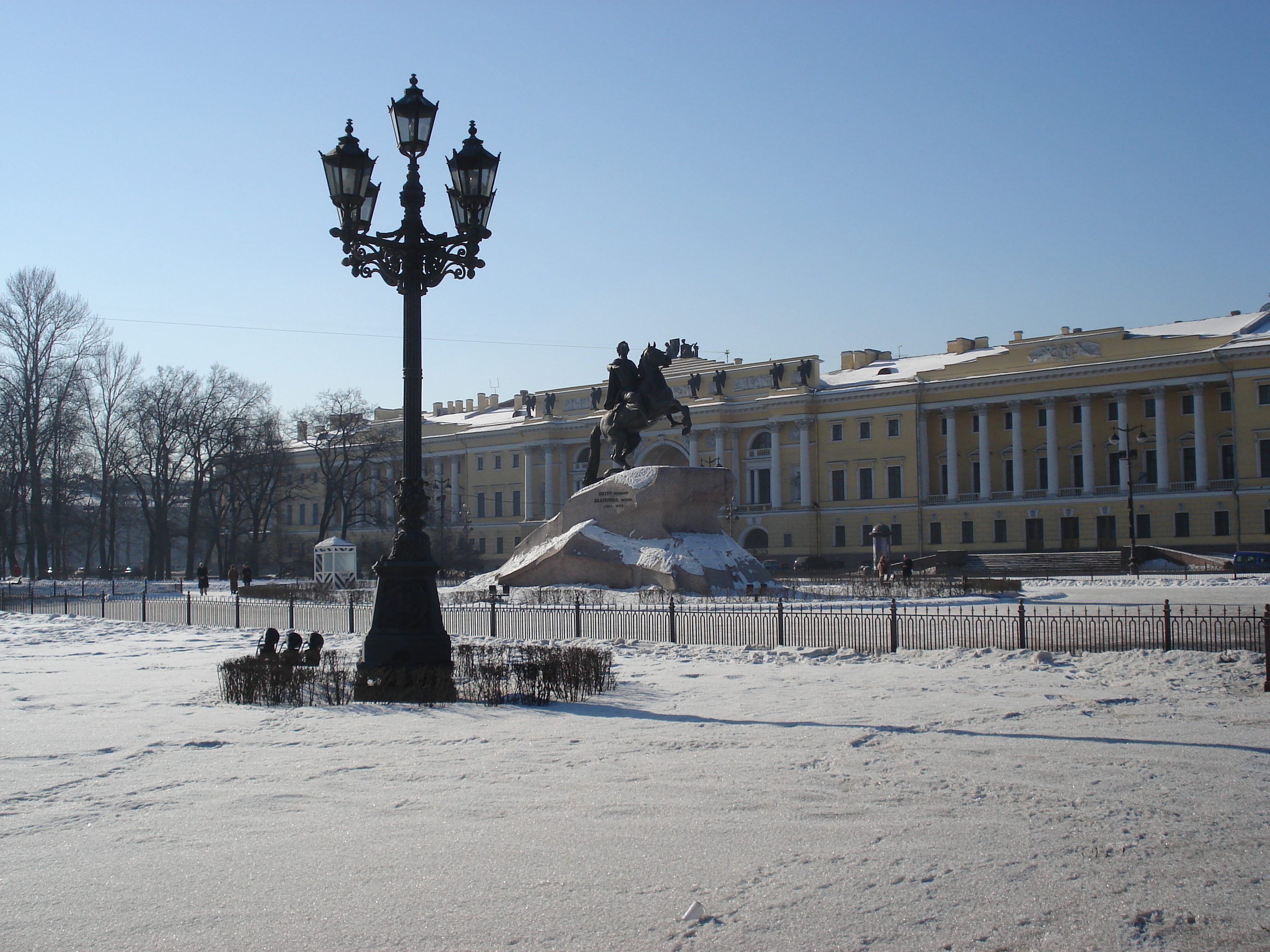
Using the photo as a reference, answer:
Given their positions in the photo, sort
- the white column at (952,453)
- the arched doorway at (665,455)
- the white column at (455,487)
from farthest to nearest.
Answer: the white column at (455,487)
the arched doorway at (665,455)
the white column at (952,453)

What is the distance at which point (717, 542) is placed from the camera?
30.8m

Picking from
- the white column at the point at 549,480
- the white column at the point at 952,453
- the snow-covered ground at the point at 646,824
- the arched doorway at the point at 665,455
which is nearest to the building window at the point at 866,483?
the white column at the point at 952,453

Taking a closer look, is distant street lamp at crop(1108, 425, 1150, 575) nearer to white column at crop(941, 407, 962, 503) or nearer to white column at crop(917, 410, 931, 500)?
white column at crop(941, 407, 962, 503)

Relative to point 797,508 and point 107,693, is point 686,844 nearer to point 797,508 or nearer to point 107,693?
point 107,693

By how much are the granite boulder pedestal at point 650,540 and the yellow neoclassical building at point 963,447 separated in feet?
112

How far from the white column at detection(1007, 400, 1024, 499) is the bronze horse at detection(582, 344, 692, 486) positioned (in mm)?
47075

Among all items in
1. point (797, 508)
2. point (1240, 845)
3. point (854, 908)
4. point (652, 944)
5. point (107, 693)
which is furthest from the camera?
point (797, 508)

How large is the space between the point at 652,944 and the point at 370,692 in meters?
7.34

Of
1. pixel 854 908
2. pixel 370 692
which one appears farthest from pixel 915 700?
pixel 854 908

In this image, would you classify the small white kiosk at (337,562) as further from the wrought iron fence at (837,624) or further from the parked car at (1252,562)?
the parked car at (1252,562)

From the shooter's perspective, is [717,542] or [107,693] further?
[717,542]

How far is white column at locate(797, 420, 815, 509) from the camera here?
81.2 m

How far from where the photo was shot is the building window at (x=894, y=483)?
3073 inches

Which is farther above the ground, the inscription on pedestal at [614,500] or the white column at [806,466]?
the white column at [806,466]
